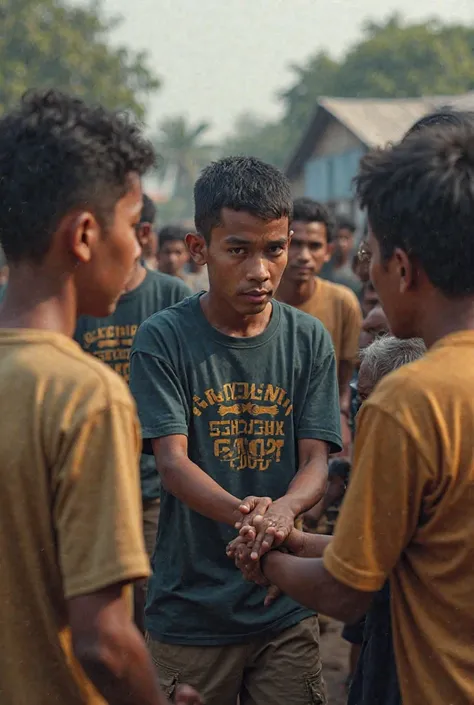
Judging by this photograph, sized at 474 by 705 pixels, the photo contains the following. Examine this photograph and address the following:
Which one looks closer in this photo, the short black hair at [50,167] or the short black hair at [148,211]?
the short black hair at [50,167]

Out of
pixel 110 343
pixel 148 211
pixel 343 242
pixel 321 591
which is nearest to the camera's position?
pixel 321 591

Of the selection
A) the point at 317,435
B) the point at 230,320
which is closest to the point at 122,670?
the point at 317,435

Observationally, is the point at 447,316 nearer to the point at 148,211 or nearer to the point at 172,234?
the point at 148,211

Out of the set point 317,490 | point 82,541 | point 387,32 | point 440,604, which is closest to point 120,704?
point 82,541

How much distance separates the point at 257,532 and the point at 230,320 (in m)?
0.81

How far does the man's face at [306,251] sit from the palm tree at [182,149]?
6744 cm

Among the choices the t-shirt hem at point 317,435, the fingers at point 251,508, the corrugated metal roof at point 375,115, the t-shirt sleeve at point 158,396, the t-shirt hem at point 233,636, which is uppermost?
the corrugated metal roof at point 375,115

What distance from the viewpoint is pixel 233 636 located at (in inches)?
129

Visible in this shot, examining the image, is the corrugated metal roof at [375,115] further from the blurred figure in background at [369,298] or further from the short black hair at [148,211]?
the blurred figure in background at [369,298]

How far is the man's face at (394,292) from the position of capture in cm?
219

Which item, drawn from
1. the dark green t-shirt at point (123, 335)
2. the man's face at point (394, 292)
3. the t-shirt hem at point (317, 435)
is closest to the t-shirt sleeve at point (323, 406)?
the t-shirt hem at point (317, 435)

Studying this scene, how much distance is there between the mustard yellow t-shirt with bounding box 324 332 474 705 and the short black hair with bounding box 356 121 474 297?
0.15 metres

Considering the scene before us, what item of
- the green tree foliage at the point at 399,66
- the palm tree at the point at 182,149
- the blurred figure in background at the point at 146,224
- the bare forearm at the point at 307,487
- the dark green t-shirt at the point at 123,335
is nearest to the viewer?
the bare forearm at the point at 307,487

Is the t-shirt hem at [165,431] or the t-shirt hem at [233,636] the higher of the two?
the t-shirt hem at [165,431]
